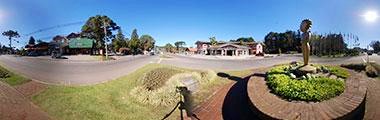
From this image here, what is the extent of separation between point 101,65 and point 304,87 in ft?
11.6

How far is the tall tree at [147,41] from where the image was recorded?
534cm

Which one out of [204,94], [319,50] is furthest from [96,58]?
[319,50]

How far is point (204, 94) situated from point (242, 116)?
4.08 ft

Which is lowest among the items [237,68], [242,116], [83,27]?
[242,116]

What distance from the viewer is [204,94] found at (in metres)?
6.31

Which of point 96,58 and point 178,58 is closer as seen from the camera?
point 96,58

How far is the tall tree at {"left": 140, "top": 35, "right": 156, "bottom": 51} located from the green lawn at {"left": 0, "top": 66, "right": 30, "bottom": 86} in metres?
1.72

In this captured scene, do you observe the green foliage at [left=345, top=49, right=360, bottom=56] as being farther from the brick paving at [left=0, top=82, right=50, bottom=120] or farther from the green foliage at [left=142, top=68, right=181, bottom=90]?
the brick paving at [left=0, top=82, right=50, bottom=120]

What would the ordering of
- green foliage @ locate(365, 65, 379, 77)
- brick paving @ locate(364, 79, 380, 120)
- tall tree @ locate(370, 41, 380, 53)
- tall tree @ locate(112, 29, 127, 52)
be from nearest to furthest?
tall tree @ locate(112, 29, 127, 52)
tall tree @ locate(370, 41, 380, 53)
green foliage @ locate(365, 65, 379, 77)
brick paving @ locate(364, 79, 380, 120)

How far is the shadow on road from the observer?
695 centimetres

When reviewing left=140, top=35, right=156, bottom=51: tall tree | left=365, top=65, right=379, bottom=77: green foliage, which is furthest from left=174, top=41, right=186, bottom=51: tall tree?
left=365, top=65, right=379, bottom=77: green foliage

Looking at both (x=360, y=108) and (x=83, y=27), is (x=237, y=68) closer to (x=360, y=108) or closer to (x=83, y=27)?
(x=360, y=108)

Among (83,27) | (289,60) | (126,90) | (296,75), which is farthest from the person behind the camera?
(296,75)

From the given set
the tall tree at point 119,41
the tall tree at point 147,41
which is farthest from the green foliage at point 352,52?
the tall tree at point 119,41
